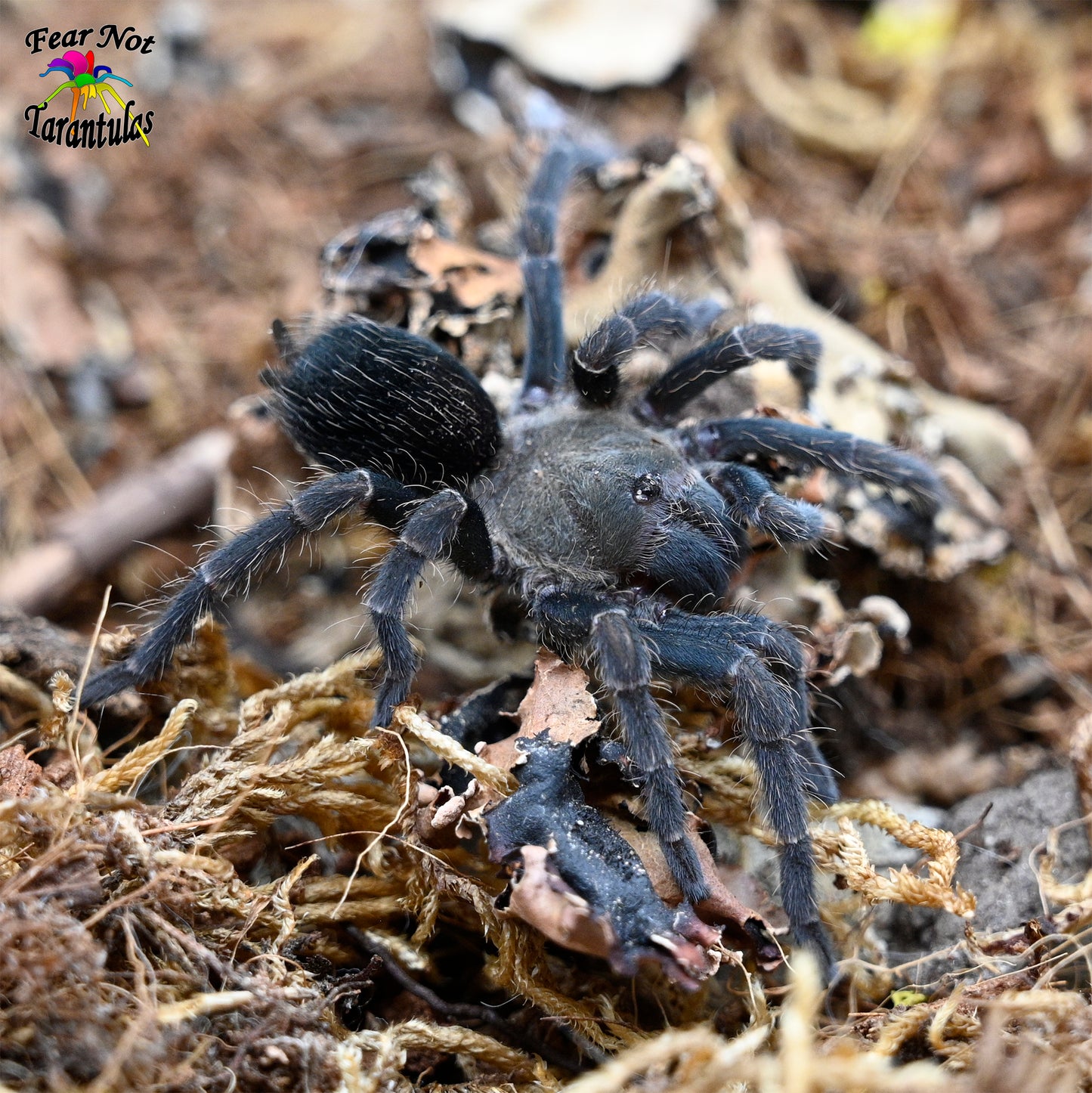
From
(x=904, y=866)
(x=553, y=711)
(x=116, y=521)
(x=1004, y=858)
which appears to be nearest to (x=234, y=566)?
(x=553, y=711)

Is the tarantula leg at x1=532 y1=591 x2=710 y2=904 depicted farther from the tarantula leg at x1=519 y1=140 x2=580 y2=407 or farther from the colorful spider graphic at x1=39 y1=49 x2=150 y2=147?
the colorful spider graphic at x1=39 y1=49 x2=150 y2=147

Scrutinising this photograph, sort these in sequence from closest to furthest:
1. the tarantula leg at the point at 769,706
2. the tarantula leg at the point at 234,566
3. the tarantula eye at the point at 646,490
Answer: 1. the tarantula leg at the point at 769,706
2. the tarantula leg at the point at 234,566
3. the tarantula eye at the point at 646,490

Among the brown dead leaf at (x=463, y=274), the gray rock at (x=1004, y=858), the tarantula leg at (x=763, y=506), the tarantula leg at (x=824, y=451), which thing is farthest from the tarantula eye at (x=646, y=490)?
the gray rock at (x=1004, y=858)

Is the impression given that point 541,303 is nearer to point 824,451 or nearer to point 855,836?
point 824,451

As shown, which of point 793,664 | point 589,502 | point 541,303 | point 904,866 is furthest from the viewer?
point 541,303

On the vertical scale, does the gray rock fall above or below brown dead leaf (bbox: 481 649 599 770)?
below

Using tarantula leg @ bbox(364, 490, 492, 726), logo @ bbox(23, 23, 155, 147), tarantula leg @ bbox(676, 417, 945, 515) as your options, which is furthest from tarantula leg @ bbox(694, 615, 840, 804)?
logo @ bbox(23, 23, 155, 147)

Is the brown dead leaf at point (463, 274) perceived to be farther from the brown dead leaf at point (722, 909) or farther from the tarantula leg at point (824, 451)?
the brown dead leaf at point (722, 909)
